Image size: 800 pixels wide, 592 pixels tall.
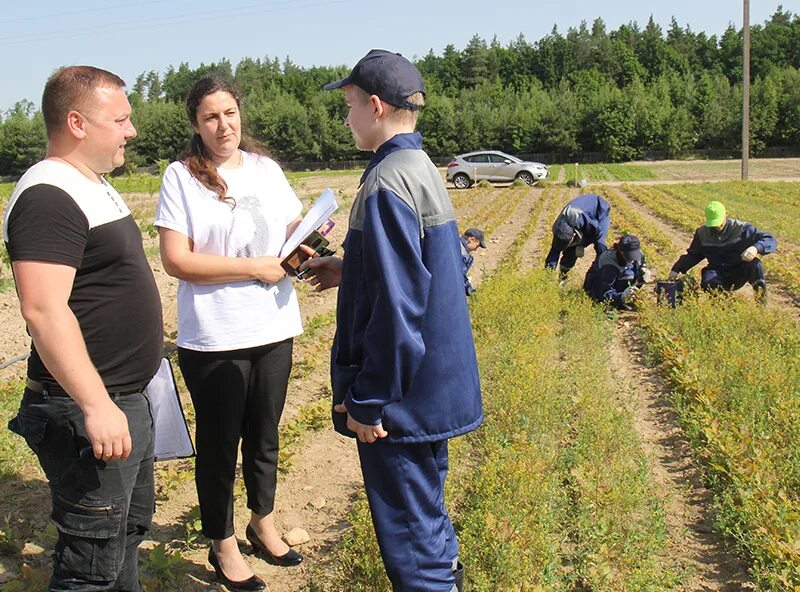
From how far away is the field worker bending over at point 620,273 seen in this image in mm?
7922

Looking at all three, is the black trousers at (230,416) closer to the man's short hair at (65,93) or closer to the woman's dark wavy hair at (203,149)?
the woman's dark wavy hair at (203,149)

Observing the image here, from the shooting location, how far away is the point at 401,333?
2023 mm

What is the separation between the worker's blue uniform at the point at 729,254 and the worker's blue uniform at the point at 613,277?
0.44 m

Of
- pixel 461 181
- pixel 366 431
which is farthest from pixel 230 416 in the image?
pixel 461 181

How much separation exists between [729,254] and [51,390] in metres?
7.16

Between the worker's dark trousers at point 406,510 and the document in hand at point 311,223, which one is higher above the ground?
the document in hand at point 311,223

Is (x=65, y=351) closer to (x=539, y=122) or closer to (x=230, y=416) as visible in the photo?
(x=230, y=416)

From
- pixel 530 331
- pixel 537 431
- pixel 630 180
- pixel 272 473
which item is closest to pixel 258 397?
pixel 272 473

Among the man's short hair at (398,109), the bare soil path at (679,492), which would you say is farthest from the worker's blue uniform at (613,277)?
the man's short hair at (398,109)

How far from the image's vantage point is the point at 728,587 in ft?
10.3

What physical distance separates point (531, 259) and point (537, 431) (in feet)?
23.7

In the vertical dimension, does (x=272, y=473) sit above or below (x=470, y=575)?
above

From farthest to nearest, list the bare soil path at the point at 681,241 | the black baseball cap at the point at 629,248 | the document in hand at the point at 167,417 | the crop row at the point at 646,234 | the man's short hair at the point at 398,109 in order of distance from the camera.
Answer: the crop row at the point at 646,234, the bare soil path at the point at 681,241, the black baseball cap at the point at 629,248, the document in hand at the point at 167,417, the man's short hair at the point at 398,109

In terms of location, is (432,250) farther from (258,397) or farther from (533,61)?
(533,61)
